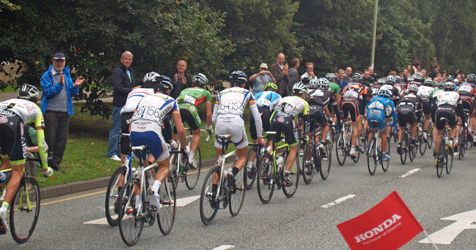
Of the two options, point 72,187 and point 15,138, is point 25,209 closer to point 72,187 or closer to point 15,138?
point 15,138

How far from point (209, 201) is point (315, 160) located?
14.5 ft

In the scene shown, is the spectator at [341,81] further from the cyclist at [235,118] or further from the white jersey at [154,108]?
the white jersey at [154,108]

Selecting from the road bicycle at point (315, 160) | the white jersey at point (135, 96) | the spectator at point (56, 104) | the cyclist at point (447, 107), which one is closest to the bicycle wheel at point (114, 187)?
the white jersey at point (135, 96)

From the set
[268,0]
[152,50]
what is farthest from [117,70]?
[268,0]

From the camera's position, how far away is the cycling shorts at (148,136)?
769 cm

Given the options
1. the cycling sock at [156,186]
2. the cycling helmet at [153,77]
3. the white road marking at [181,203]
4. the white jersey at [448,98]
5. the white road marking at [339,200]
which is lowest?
the white road marking at [339,200]

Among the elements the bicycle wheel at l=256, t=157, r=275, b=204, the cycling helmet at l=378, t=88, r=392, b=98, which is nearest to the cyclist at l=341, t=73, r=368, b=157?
the cycling helmet at l=378, t=88, r=392, b=98

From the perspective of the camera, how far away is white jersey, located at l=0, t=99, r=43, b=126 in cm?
735

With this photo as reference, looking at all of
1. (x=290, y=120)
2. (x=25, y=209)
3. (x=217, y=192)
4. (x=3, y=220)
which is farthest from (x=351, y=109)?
(x=3, y=220)

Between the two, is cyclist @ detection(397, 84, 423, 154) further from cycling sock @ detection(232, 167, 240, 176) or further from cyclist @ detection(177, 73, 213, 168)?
cycling sock @ detection(232, 167, 240, 176)

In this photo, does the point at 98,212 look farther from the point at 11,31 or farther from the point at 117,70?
the point at 11,31

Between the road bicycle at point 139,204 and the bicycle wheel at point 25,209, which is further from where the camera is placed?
the bicycle wheel at point 25,209

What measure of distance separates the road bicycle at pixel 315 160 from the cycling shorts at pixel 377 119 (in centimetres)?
136

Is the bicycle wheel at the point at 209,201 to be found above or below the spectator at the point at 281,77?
below
